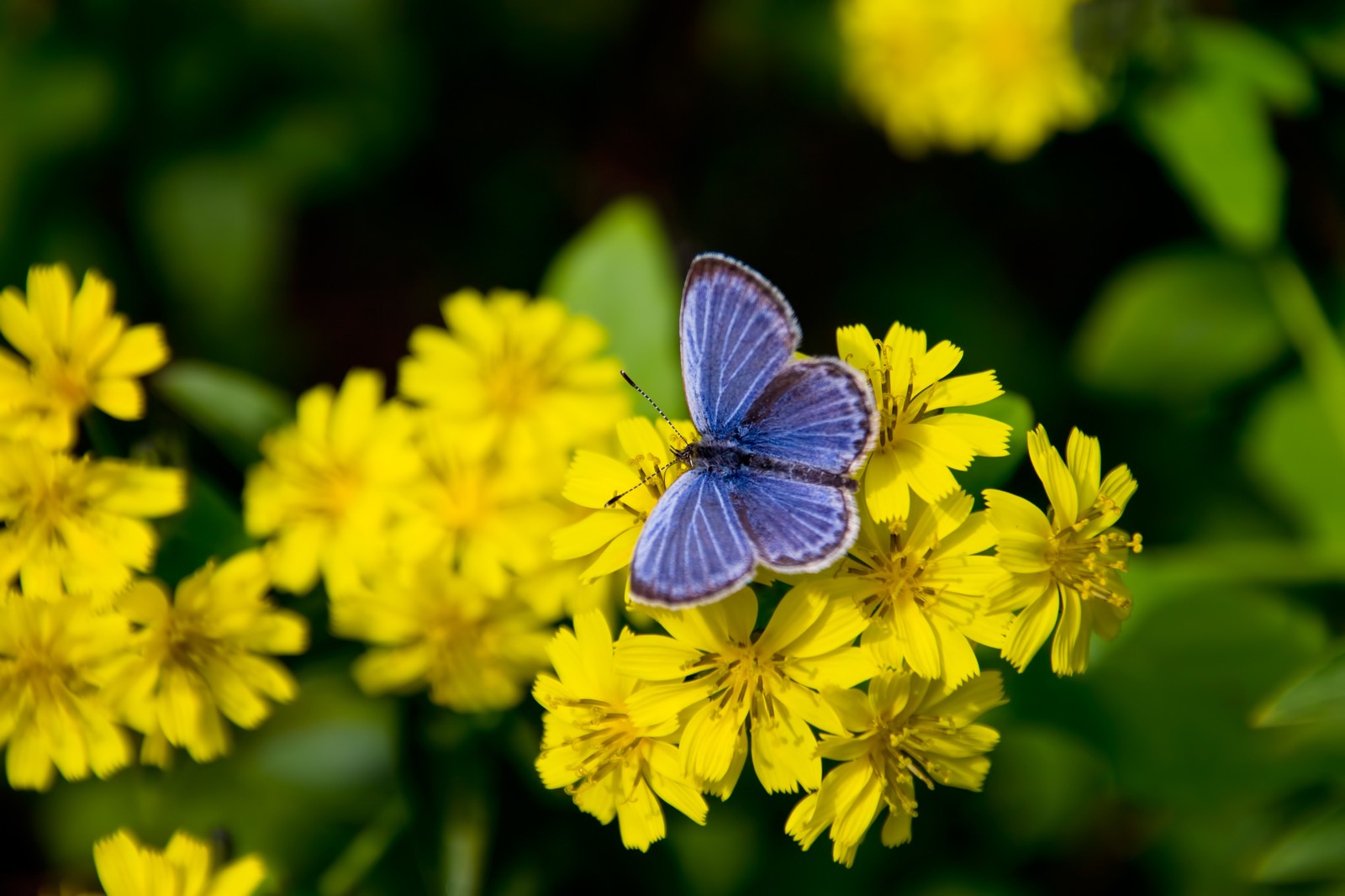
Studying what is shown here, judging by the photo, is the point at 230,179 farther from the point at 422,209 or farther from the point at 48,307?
the point at 48,307

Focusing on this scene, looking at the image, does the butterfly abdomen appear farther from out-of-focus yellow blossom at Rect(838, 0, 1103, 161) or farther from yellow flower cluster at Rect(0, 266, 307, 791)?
out-of-focus yellow blossom at Rect(838, 0, 1103, 161)

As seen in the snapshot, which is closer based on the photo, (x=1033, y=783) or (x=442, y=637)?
(x=442, y=637)

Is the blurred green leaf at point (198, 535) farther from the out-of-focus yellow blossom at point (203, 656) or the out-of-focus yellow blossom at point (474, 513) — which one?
the out-of-focus yellow blossom at point (474, 513)

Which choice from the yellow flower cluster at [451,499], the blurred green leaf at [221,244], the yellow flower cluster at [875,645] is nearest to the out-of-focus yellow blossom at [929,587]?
the yellow flower cluster at [875,645]

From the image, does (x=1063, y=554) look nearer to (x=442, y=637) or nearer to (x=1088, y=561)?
(x=1088, y=561)

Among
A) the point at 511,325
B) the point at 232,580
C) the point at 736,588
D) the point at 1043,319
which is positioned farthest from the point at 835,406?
the point at 1043,319

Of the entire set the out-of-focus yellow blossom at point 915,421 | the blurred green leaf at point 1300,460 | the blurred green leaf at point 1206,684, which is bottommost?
the blurred green leaf at point 1206,684

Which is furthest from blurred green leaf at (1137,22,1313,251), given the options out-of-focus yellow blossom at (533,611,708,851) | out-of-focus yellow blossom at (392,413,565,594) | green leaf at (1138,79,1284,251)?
out-of-focus yellow blossom at (533,611,708,851)

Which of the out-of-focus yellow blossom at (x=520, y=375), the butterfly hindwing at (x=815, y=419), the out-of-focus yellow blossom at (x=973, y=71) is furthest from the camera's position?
the out-of-focus yellow blossom at (x=973, y=71)

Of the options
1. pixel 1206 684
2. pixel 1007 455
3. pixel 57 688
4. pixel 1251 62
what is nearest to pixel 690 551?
pixel 1007 455
